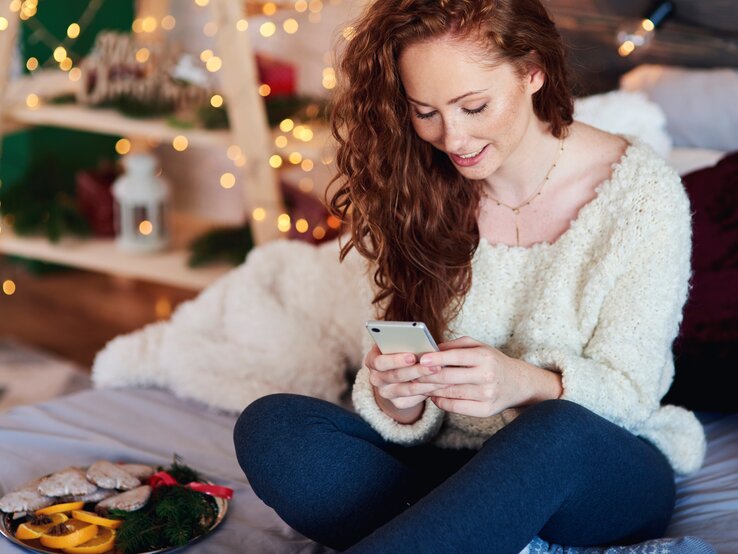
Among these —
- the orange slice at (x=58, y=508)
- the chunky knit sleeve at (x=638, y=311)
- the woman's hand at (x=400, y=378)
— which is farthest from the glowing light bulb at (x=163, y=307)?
the chunky knit sleeve at (x=638, y=311)

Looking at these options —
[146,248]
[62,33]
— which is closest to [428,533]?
[146,248]

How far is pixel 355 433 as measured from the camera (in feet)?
4.33

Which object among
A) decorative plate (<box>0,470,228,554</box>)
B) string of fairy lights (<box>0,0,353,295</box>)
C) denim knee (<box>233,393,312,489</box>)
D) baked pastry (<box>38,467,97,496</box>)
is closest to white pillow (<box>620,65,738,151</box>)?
string of fairy lights (<box>0,0,353,295</box>)

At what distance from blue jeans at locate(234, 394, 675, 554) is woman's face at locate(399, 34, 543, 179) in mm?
328

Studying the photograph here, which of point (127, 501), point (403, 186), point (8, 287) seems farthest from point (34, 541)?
point (8, 287)

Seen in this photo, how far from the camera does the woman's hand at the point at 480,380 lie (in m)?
1.17

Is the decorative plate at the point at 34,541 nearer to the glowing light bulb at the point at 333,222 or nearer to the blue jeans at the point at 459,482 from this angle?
the blue jeans at the point at 459,482

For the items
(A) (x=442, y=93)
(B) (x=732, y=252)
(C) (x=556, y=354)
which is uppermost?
(A) (x=442, y=93)

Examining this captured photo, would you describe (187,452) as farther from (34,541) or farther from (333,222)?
(333,222)

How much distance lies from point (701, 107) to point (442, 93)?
33.8 inches

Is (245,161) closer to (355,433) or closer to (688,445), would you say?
(355,433)

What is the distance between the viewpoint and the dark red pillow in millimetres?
1517

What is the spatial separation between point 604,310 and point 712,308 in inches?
12.5

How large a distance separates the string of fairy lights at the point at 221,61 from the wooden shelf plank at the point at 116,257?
0.92ft
